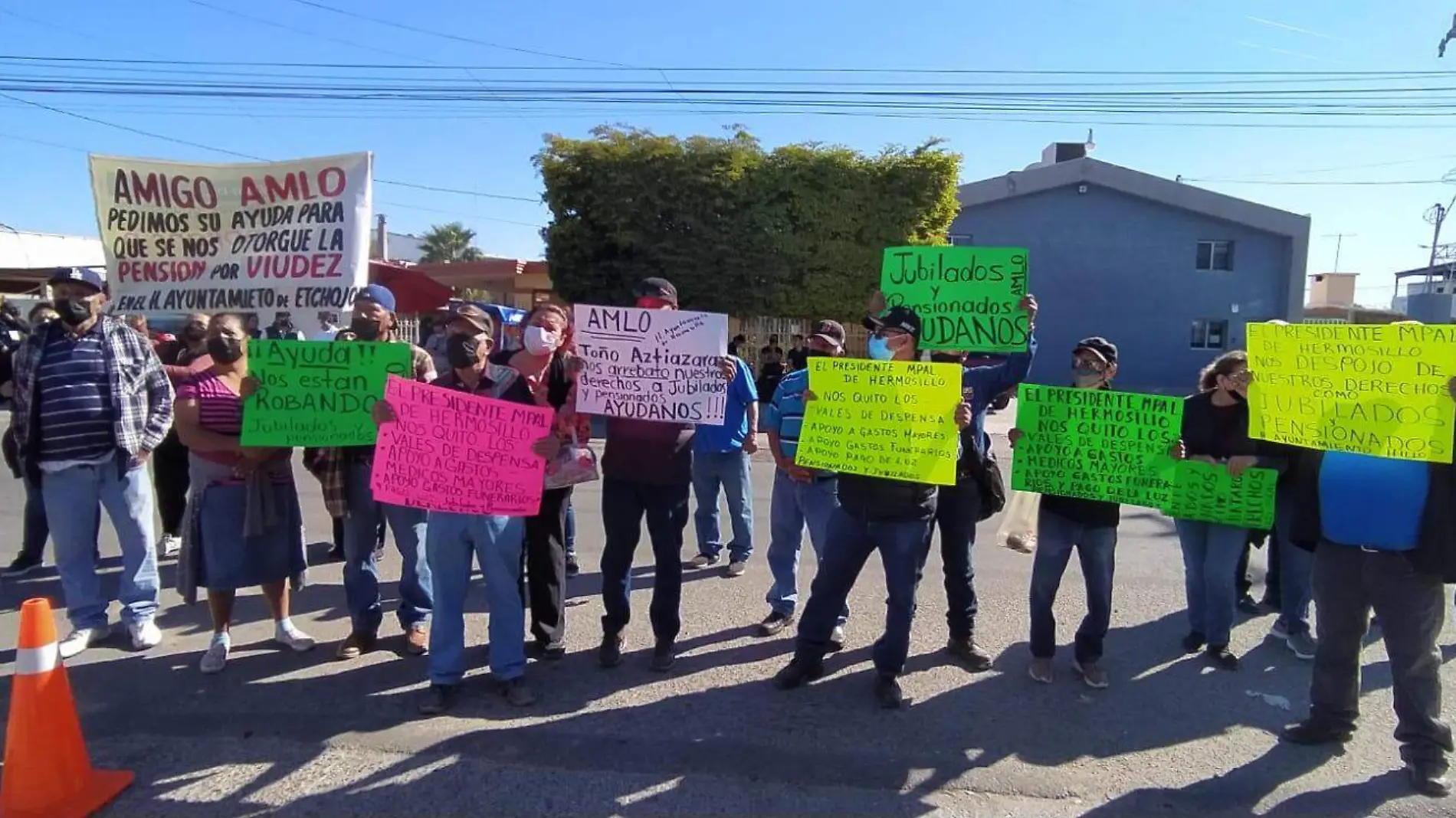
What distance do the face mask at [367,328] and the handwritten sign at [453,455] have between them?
814 millimetres

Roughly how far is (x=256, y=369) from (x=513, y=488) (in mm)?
1451

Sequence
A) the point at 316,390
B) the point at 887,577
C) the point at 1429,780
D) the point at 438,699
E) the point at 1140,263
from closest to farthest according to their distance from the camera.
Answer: the point at 1429,780
the point at 438,699
the point at 887,577
the point at 316,390
the point at 1140,263

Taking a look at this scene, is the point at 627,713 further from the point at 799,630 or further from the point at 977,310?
the point at 977,310

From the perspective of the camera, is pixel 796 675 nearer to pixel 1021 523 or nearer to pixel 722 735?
pixel 722 735

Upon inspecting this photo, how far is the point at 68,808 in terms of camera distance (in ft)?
10.0

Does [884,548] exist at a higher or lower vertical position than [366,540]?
higher

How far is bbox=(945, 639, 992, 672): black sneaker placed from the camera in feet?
14.8

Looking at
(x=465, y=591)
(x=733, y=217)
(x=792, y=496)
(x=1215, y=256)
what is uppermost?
(x=1215, y=256)

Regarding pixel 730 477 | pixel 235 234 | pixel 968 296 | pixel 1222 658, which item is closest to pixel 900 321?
pixel 968 296

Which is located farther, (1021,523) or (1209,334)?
(1209,334)

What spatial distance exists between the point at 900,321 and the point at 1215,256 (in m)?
28.1

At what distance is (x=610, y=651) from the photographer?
4.45 meters

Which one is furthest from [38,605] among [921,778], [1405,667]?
[1405,667]


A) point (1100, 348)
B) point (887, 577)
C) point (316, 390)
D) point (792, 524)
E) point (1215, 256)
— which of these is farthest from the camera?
point (1215, 256)
